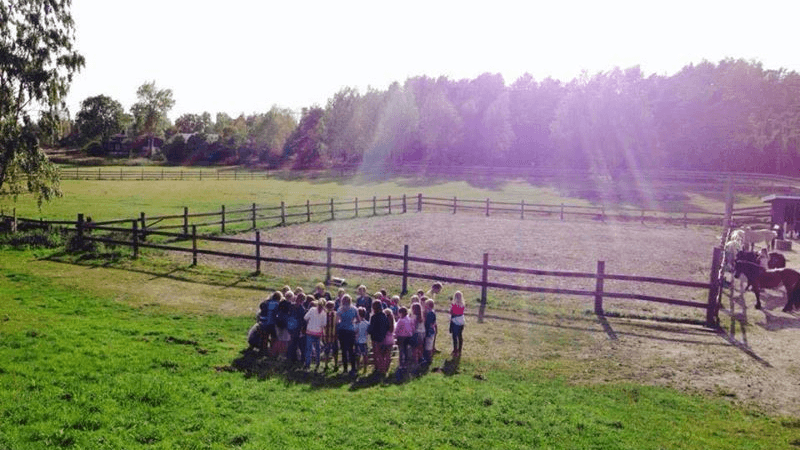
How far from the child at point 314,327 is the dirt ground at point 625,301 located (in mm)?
4131

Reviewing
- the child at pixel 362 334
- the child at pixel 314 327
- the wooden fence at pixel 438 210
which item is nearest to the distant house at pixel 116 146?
the wooden fence at pixel 438 210

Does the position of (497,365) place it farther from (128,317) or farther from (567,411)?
(128,317)

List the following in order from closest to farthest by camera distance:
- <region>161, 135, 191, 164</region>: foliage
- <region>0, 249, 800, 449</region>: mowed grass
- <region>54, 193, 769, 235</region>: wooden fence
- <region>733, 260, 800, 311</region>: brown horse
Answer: <region>0, 249, 800, 449</region>: mowed grass < <region>733, 260, 800, 311</region>: brown horse < <region>54, 193, 769, 235</region>: wooden fence < <region>161, 135, 191, 164</region>: foliage

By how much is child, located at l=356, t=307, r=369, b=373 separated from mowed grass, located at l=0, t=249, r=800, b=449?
0.55 m

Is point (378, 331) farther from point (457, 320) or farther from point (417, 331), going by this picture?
point (457, 320)

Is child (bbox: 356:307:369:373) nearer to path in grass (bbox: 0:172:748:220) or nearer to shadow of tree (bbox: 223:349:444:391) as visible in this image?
shadow of tree (bbox: 223:349:444:391)

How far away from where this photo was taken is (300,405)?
330 inches

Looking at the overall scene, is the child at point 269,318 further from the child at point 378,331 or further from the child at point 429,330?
the child at point 429,330

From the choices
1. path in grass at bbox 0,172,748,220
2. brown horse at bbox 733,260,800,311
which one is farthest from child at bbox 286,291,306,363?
path in grass at bbox 0,172,748,220

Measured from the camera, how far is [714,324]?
13469mm

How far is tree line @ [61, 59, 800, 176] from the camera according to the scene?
69.1 meters

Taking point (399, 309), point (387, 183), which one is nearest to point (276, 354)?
point (399, 309)

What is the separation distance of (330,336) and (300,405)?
2153mm

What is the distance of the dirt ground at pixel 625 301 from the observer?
33.7 feet
